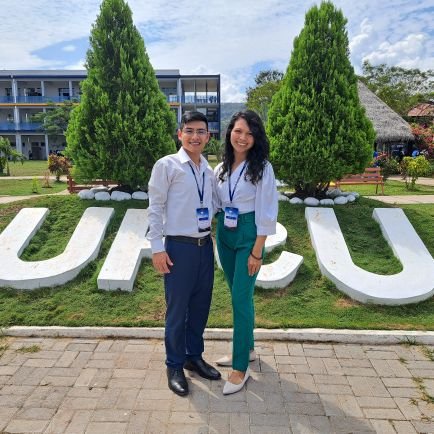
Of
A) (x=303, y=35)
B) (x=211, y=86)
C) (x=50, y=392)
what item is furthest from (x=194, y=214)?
(x=211, y=86)

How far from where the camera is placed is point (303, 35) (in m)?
6.92

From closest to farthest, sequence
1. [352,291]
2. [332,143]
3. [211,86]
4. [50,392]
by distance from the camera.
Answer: [50,392]
[352,291]
[332,143]
[211,86]

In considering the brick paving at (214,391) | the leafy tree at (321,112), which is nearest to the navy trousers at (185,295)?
the brick paving at (214,391)

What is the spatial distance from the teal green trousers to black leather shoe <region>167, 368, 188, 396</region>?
0.42 metres

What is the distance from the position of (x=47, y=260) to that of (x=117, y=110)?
2.78 m

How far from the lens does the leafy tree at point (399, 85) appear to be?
34709mm

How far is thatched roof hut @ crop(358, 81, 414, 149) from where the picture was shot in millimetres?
21750

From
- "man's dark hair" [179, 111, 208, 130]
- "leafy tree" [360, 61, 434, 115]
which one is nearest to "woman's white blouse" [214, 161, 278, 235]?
"man's dark hair" [179, 111, 208, 130]

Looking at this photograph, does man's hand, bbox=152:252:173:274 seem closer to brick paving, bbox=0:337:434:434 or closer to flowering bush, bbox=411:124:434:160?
brick paving, bbox=0:337:434:434

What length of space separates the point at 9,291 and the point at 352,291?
4145 mm

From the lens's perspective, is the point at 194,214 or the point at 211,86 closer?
the point at 194,214

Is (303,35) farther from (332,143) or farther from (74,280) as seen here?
(74,280)

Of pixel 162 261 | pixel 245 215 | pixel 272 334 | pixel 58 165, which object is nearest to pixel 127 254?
pixel 272 334

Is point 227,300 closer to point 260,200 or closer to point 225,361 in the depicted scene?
point 225,361
